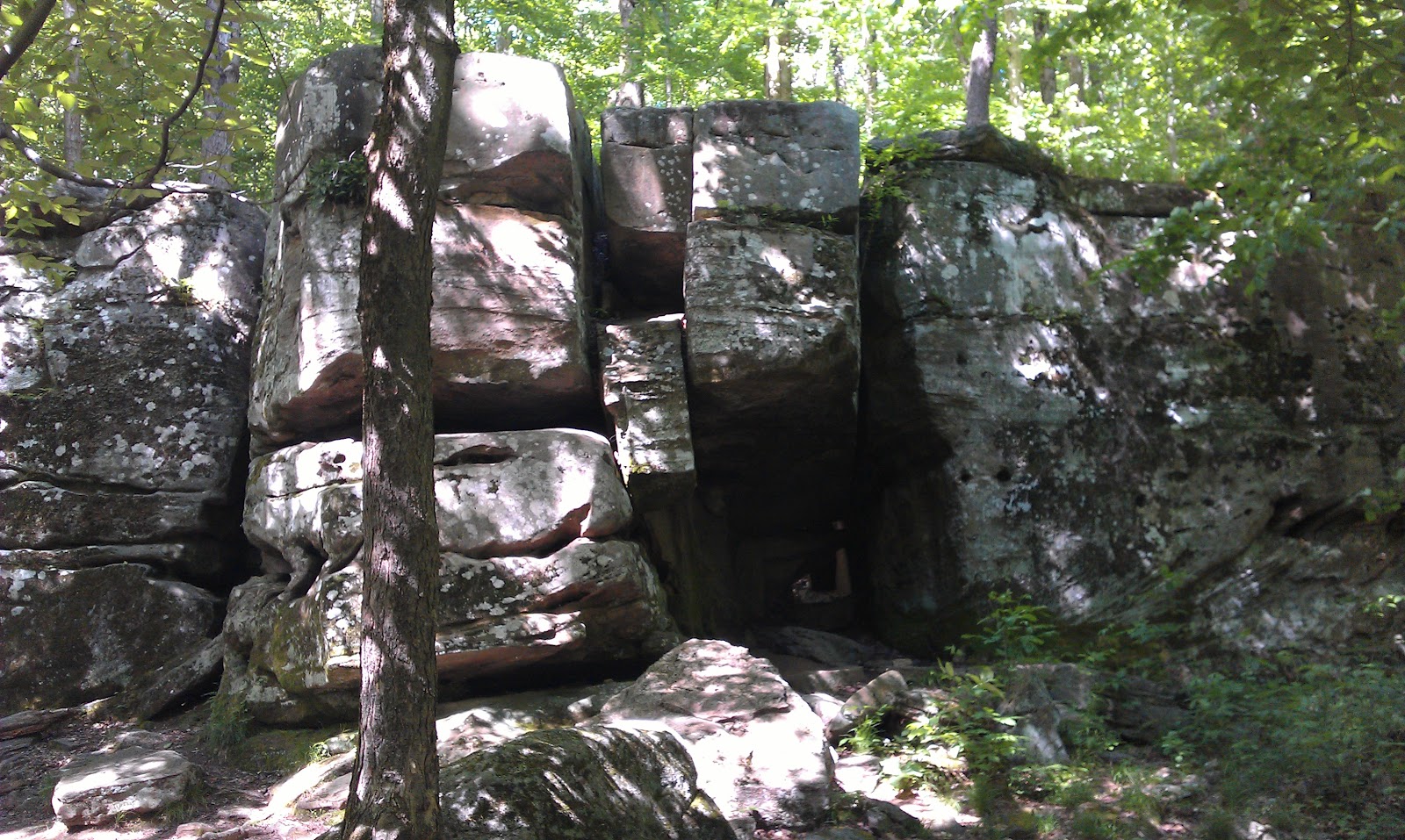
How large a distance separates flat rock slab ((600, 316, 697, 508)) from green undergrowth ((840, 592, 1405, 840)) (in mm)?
2212

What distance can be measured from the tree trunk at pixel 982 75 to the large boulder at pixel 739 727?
812 cm

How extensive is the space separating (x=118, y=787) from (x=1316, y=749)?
19.5 feet

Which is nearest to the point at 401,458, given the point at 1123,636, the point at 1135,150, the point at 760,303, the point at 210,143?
the point at 760,303

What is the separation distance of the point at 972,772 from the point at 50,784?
16.5ft

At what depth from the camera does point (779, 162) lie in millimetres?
7941

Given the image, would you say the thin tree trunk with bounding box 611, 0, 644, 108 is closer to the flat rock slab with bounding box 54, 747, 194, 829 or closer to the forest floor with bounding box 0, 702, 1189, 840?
the forest floor with bounding box 0, 702, 1189, 840

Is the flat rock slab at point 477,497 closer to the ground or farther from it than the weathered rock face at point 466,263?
closer to the ground

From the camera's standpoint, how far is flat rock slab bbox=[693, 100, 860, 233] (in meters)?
7.79

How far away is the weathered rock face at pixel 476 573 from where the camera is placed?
6090 millimetres

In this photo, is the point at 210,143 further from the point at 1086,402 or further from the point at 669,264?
the point at 1086,402

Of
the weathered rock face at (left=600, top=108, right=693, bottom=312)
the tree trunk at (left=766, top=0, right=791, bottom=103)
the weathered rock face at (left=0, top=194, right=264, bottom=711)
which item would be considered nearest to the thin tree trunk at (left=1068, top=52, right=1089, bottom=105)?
the tree trunk at (left=766, top=0, right=791, bottom=103)

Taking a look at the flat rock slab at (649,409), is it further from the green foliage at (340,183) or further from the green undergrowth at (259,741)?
the green undergrowth at (259,741)

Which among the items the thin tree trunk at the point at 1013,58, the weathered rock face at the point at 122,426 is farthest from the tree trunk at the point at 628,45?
the weathered rock face at the point at 122,426

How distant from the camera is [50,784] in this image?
5.57 meters
